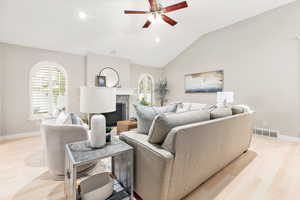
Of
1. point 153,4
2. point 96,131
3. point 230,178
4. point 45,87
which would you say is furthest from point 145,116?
point 45,87

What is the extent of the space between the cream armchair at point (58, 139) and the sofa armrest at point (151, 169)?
0.79m

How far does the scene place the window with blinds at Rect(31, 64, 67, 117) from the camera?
3.66 m

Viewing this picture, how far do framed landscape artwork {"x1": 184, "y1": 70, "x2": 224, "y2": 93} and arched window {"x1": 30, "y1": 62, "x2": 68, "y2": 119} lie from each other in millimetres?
4357

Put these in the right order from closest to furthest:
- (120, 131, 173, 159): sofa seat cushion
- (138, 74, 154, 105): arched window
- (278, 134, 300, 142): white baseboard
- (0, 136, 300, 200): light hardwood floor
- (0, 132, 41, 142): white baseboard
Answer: (120, 131, 173, 159): sofa seat cushion
(0, 136, 300, 200): light hardwood floor
(278, 134, 300, 142): white baseboard
(0, 132, 41, 142): white baseboard
(138, 74, 154, 105): arched window

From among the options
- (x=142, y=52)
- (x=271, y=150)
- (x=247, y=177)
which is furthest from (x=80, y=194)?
(x=142, y=52)

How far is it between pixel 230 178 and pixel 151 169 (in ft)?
4.10

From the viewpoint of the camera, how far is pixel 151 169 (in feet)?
4.04

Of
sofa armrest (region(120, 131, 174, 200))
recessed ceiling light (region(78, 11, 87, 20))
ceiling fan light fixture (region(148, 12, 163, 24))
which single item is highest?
recessed ceiling light (region(78, 11, 87, 20))

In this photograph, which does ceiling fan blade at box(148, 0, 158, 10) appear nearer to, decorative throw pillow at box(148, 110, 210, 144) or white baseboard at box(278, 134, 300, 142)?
decorative throw pillow at box(148, 110, 210, 144)

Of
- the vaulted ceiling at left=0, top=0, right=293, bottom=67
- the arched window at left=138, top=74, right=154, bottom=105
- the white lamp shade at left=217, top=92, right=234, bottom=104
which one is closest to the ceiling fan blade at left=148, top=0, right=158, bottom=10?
the vaulted ceiling at left=0, top=0, right=293, bottom=67

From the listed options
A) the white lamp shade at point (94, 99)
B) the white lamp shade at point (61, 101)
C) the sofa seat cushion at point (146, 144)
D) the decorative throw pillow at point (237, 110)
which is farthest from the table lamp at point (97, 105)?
the white lamp shade at point (61, 101)

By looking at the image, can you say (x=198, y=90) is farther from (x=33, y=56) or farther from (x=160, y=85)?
(x=33, y=56)

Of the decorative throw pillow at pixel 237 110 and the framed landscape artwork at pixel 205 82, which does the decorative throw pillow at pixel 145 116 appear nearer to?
the decorative throw pillow at pixel 237 110

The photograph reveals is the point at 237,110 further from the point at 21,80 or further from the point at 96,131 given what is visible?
the point at 21,80
